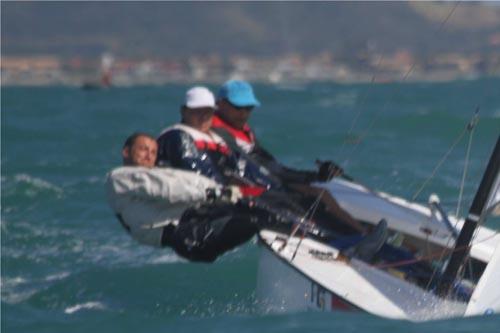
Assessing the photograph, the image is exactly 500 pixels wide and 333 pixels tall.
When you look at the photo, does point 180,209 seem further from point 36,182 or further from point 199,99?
point 36,182

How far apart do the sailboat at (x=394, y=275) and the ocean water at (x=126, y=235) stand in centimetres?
11

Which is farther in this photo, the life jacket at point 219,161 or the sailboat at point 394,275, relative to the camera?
the life jacket at point 219,161

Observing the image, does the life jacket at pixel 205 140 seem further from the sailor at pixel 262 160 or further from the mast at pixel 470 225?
the mast at pixel 470 225

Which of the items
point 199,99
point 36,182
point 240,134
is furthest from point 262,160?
point 36,182

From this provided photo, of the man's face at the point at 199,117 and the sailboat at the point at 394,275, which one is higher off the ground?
the man's face at the point at 199,117

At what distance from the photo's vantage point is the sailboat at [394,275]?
27.1ft

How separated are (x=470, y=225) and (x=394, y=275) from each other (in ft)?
1.72

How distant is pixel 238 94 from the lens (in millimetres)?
9344

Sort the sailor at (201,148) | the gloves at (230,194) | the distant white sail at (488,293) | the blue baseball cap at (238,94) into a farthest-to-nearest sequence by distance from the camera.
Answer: the blue baseball cap at (238,94)
the sailor at (201,148)
the gloves at (230,194)
the distant white sail at (488,293)

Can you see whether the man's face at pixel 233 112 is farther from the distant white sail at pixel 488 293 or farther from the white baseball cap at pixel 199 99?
the distant white sail at pixel 488 293

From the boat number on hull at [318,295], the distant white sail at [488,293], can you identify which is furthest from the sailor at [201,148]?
the distant white sail at [488,293]

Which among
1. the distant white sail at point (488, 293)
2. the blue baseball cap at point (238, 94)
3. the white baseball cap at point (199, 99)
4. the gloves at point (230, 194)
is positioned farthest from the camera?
the blue baseball cap at point (238, 94)

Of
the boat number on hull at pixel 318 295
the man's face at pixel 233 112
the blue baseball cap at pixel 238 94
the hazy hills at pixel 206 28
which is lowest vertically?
the boat number on hull at pixel 318 295

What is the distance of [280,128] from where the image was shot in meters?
24.2
